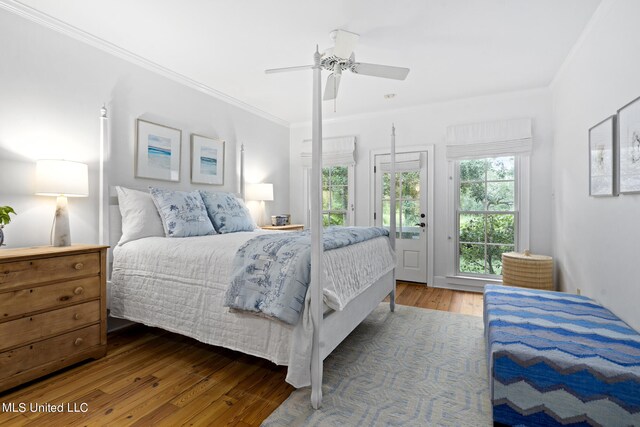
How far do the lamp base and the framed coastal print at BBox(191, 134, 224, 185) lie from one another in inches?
56.3

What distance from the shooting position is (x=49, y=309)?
2.05 meters

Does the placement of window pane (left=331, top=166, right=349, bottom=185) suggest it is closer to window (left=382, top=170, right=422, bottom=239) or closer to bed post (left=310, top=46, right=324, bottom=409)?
window (left=382, top=170, right=422, bottom=239)

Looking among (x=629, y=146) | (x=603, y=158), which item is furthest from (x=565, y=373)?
(x=603, y=158)

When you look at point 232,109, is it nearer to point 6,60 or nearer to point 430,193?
point 6,60

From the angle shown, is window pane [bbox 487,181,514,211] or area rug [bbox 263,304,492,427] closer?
area rug [bbox 263,304,492,427]

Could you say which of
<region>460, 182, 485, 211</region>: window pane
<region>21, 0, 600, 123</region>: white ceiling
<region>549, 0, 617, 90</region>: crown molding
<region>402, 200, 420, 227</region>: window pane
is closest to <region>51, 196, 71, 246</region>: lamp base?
<region>21, 0, 600, 123</region>: white ceiling

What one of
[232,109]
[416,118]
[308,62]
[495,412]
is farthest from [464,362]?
[232,109]

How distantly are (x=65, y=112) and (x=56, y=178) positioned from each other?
2.22 feet

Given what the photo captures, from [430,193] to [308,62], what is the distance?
2.42 meters

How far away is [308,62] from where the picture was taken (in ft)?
10.5

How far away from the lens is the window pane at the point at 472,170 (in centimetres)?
422

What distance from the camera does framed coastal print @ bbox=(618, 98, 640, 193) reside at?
179 centimetres

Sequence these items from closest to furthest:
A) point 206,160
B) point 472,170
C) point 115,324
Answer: point 115,324, point 206,160, point 472,170

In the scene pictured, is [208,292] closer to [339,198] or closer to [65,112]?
[65,112]
